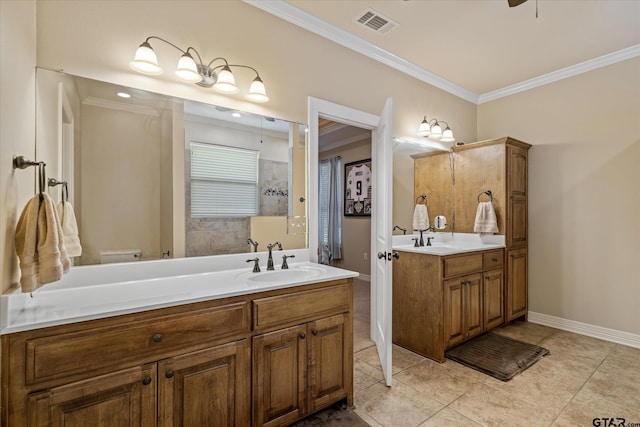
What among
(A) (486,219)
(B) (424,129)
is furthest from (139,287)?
(A) (486,219)

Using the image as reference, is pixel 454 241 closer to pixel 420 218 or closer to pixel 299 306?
pixel 420 218

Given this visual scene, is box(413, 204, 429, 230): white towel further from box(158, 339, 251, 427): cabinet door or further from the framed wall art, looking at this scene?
box(158, 339, 251, 427): cabinet door

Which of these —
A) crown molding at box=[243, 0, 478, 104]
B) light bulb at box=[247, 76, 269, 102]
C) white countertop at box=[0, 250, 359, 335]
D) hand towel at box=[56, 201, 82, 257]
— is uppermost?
crown molding at box=[243, 0, 478, 104]

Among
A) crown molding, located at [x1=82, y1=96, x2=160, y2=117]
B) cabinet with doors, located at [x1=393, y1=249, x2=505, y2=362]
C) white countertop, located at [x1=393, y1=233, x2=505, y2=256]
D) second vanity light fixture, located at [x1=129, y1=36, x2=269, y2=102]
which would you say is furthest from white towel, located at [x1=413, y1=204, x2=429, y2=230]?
crown molding, located at [x1=82, y1=96, x2=160, y2=117]

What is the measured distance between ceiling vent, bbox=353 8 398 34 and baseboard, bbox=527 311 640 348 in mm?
3474

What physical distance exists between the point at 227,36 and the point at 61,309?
1.82 meters

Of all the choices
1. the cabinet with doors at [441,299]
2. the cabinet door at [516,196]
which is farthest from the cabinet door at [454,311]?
the cabinet door at [516,196]

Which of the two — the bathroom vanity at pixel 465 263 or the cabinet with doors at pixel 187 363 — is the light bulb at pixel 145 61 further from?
the bathroom vanity at pixel 465 263

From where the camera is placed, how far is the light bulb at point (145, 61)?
161 cm

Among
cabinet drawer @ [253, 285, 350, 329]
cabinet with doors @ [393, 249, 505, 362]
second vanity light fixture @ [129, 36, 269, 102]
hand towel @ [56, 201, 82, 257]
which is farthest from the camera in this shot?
cabinet with doors @ [393, 249, 505, 362]

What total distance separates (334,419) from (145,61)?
2.31 m

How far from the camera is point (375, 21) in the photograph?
2.43 metres

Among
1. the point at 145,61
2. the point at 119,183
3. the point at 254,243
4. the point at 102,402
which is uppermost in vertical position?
the point at 145,61

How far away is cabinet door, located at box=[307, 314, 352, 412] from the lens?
169 cm
